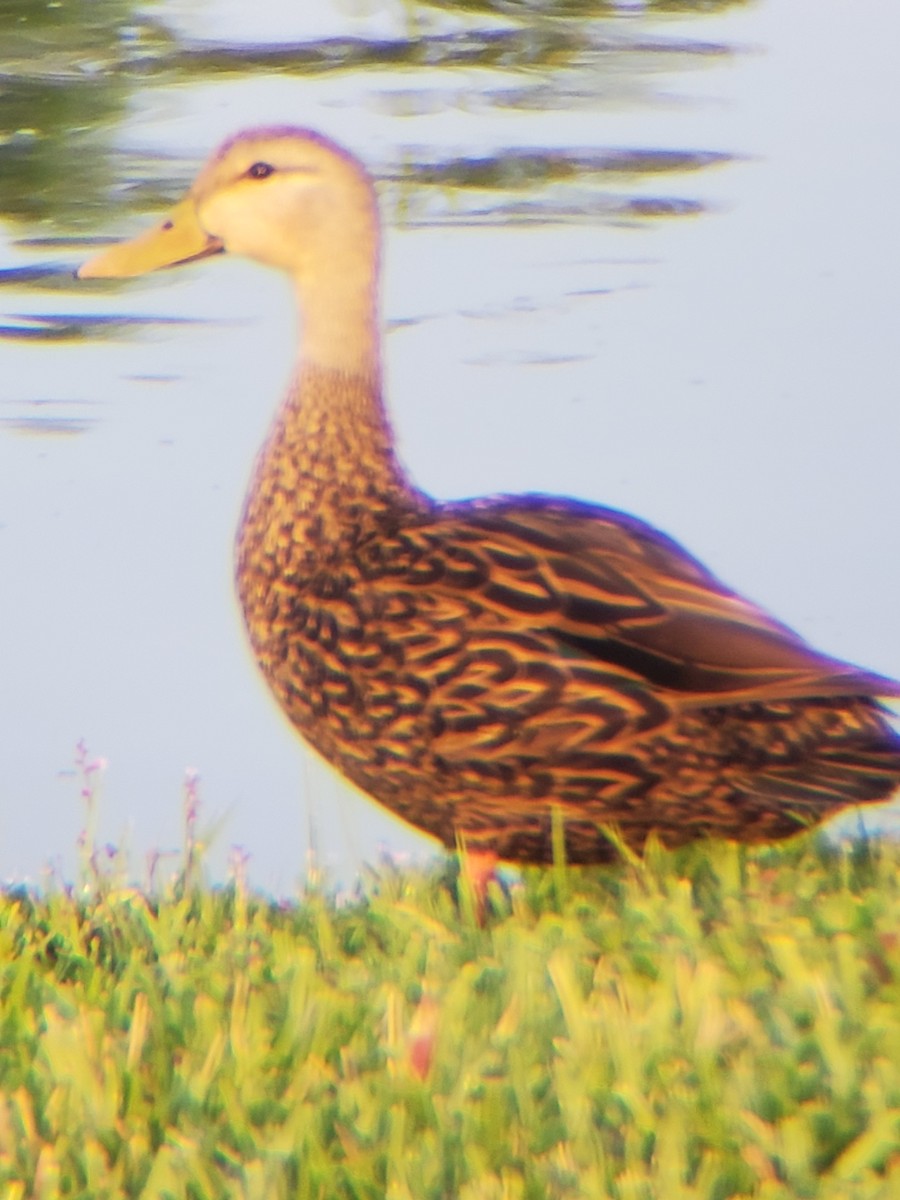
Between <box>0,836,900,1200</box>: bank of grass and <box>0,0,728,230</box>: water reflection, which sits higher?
<box>0,0,728,230</box>: water reflection

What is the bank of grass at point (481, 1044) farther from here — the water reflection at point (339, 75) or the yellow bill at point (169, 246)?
the water reflection at point (339, 75)

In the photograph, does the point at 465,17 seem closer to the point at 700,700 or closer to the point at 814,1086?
the point at 700,700

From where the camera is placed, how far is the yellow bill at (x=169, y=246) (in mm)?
4410

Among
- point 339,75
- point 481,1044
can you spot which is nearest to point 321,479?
point 481,1044

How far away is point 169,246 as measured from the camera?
4434 millimetres

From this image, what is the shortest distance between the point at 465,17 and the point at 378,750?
403 centimetres

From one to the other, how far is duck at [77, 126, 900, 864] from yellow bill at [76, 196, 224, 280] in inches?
27.2

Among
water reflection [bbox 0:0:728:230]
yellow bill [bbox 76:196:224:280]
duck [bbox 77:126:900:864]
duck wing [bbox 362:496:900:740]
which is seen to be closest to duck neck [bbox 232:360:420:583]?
duck [bbox 77:126:900:864]

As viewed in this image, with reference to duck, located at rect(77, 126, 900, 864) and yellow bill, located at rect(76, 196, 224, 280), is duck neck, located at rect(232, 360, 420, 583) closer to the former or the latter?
duck, located at rect(77, 126, 900, 864)

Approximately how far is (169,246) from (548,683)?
139cm

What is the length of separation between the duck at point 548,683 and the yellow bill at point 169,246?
2.26 feet

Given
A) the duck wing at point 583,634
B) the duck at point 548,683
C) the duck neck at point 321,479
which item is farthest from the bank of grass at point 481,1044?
the duck neck at point 321,479

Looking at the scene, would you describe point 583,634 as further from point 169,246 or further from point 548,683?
point 169,246

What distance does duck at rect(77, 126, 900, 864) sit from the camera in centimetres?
362
